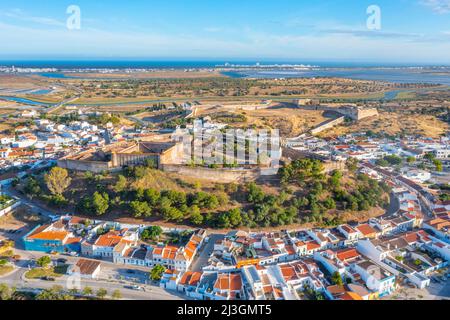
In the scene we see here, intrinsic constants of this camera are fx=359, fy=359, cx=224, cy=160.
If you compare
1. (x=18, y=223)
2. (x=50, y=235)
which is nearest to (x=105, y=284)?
(x=50, y=235)

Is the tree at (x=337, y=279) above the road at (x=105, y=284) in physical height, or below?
above

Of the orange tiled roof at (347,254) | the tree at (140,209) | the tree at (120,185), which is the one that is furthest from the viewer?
the tree at (120,185)

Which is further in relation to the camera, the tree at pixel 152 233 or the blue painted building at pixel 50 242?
the tree at pixel 152 233

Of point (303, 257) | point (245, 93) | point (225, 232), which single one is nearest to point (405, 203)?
point (303, 257)

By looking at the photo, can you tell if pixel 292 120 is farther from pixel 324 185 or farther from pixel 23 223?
pixel 23 223

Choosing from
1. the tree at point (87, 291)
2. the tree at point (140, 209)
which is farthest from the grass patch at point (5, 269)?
the tree at point (140, 209)

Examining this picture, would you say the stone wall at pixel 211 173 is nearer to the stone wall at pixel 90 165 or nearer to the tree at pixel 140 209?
the tree at pixel 140 209

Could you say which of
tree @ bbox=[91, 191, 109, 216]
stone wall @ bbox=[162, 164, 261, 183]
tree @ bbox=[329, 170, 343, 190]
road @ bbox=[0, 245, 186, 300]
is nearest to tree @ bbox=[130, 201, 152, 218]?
tree @ bbox=[91, 191, 109, 216]
